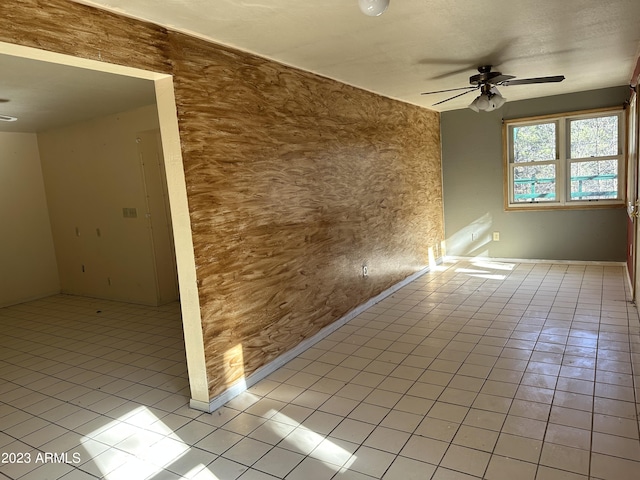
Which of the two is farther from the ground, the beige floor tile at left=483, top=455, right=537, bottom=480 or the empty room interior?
the empty room interior

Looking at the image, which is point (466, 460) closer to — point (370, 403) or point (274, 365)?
point (370, 403)

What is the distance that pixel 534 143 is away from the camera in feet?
20.2

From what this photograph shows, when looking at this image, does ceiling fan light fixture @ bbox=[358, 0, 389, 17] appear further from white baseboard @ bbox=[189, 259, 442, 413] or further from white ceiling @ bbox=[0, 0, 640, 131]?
white baseboard @ bbox=[189, 259, 442, 413]

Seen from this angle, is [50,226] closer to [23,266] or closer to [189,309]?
[23,266]

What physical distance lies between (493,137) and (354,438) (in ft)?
17.7

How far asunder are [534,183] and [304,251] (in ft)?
14.2

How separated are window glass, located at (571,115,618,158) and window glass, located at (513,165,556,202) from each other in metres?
0.41

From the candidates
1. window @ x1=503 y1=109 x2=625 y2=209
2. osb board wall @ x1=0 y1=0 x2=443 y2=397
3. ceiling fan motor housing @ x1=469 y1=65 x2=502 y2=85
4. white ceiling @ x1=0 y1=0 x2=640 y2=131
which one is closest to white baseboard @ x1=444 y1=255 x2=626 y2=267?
window @ x1=503 y1=109 x2=625 y2=209

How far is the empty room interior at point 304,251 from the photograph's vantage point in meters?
2.27

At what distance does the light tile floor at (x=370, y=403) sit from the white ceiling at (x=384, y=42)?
2.36 metres

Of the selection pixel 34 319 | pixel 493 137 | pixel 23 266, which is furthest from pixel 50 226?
pixel 493 137

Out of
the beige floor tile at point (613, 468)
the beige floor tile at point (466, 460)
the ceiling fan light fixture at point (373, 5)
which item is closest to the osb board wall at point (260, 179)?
the ceiling fan light fixture at point (373, 5)

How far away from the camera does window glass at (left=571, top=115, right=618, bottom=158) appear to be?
223 inches

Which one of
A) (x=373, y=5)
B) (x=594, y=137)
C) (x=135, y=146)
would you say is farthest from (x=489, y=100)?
(x=135, y=146)
